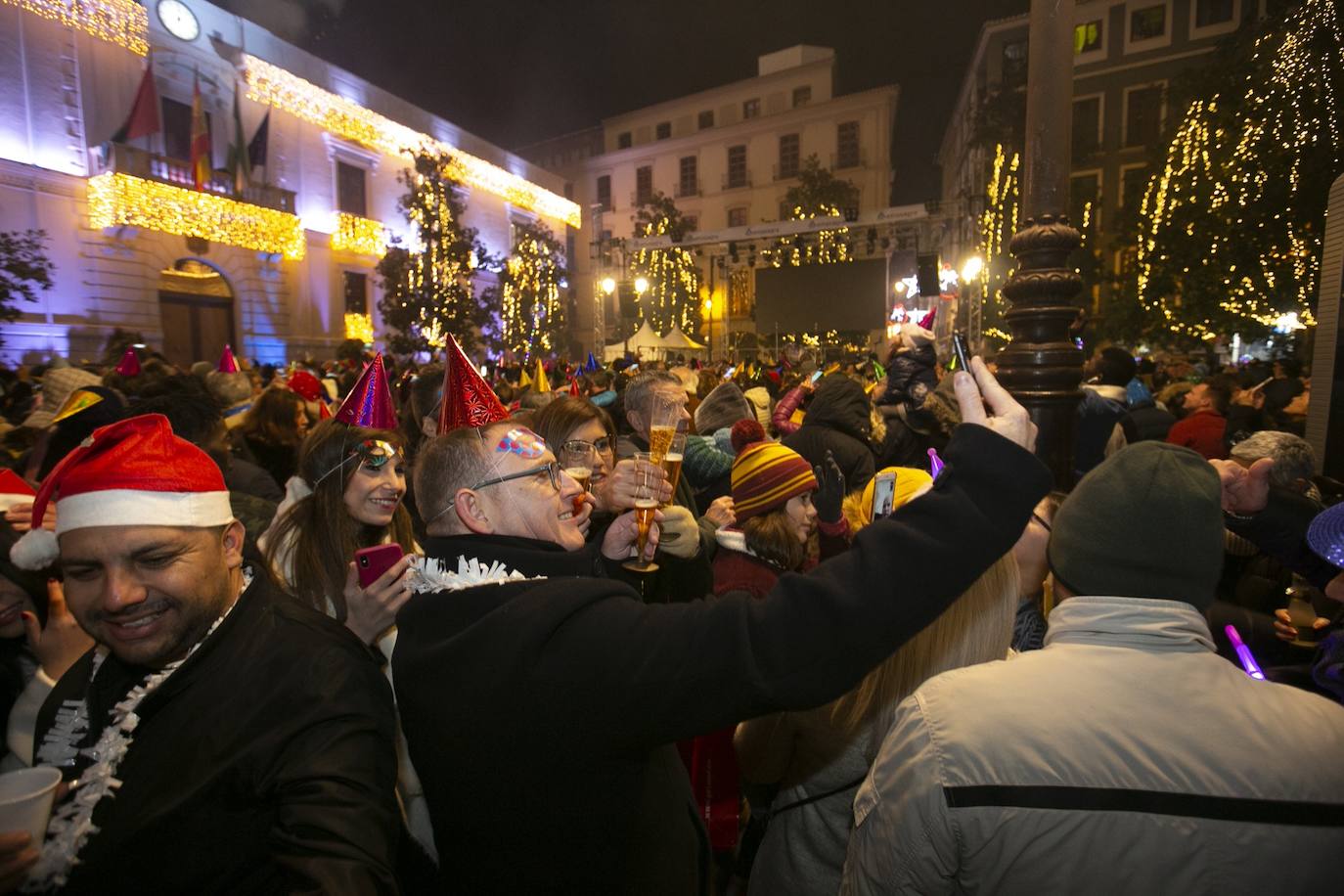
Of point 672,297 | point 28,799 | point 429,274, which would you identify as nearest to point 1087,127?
point 672,297

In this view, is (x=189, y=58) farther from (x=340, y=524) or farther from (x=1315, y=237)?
(x=1315, y=237)

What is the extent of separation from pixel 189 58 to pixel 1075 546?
84.7 feet

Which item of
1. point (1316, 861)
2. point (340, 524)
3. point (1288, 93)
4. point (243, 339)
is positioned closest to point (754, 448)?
point (340, 524)

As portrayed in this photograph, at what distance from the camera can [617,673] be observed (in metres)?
1.28

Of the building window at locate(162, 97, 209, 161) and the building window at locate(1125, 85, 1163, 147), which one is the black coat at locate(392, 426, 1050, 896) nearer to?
the building window at locate(162, 97, 209, 161)

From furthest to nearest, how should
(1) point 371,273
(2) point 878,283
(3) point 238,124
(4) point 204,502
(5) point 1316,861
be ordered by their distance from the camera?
(1) point 371,273 → (2) point 878,283 → (3) point 238,124 → (4) point 204,502 → (5) point 1316,861

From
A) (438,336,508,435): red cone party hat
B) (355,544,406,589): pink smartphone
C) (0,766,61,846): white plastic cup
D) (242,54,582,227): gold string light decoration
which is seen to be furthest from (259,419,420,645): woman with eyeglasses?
(242,54,582,227): gold string light decoration

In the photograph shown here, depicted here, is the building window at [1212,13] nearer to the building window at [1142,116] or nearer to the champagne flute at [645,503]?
the building window at [1142,116]

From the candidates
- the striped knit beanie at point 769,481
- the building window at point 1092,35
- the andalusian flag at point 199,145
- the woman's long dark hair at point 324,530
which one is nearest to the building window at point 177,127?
the andalusian flag at point 199,145

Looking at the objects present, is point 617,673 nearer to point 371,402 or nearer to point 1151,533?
point 1151,533

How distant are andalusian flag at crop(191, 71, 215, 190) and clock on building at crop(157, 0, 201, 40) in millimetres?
1402

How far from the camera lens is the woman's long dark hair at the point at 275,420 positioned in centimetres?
491

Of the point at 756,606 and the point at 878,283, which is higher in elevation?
the point at 878,283

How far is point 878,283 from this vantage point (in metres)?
21.5
